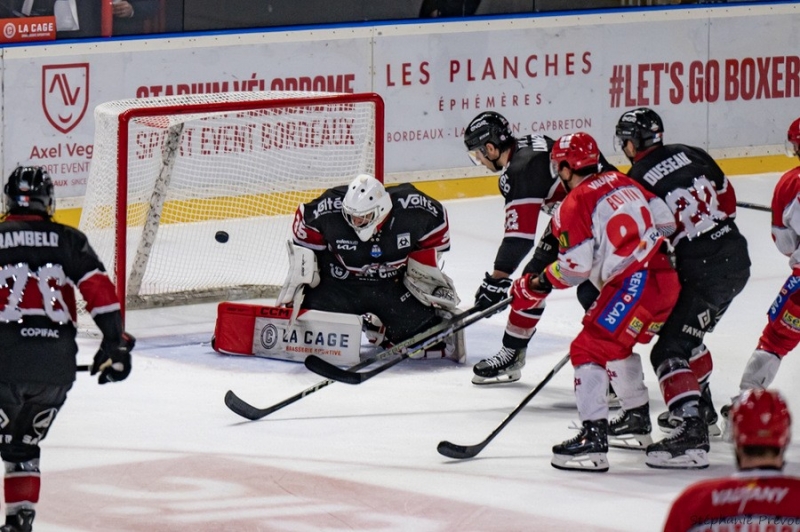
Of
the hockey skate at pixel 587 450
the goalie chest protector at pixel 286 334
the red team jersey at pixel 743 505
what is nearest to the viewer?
the red team jersey at pixel 743 505

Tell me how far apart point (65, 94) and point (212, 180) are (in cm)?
90

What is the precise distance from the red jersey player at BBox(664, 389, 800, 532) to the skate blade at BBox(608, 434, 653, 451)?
2.63m

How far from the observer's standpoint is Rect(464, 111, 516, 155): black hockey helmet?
19.5 ft

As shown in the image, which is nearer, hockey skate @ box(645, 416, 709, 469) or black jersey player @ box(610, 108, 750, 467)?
hockey skate @ box(645, 416, 709, 469)

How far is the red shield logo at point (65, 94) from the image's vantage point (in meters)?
8.15

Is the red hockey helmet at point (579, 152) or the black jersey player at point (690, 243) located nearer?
the red hockey helmet at point (579, 152)

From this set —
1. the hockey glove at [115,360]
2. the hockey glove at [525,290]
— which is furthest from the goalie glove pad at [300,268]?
the hockey glove at [115,360]

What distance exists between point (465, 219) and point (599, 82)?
4.69 feet

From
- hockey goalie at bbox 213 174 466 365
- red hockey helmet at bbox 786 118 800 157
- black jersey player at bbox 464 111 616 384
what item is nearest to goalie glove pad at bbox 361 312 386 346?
hockey goalie at bbox 213 174 466 365

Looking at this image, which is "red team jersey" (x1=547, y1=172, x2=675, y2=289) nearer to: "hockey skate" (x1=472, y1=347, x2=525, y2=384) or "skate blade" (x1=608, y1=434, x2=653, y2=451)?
"skate blade" (x1=608, y1=434, x2=653, y2=451)

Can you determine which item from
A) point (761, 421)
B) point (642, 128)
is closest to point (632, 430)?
point (642, 128)

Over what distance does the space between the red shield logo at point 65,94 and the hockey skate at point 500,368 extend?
10.1 ft

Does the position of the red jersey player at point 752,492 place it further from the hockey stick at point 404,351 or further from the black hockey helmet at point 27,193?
the hockey stick at point 404,351

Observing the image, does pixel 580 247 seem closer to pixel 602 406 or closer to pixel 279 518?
pixel 602 406
